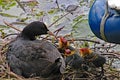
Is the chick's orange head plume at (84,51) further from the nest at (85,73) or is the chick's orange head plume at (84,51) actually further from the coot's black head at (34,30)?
the coot's black head at (34,30)

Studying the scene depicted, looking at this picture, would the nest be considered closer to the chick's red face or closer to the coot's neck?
the chick's red face

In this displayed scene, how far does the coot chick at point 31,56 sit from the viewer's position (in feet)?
29.7

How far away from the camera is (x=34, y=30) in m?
9.77

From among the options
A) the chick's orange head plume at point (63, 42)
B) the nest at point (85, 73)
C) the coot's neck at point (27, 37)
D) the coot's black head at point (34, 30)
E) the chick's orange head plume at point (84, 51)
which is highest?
the coot's black head at point (34, 30)

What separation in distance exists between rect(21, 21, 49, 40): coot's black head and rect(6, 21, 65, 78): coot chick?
13 cm

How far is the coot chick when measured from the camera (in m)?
9.06

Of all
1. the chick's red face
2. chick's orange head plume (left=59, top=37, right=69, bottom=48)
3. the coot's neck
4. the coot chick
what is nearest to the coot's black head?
the coot's neck

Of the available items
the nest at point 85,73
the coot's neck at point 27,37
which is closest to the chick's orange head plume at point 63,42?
the nest at point 85,73

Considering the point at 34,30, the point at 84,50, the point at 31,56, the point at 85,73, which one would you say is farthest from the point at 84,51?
the point at 34,30

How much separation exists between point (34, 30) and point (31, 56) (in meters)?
0.75

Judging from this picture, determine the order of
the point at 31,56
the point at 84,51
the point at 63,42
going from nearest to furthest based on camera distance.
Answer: the point at 31,56 < the point at 84,51 < the point at 63,42

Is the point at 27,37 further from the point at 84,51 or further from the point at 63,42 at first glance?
the point at 84,51

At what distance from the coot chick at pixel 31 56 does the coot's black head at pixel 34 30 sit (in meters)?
0.13

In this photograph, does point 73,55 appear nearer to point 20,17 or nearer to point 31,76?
point 31,76
